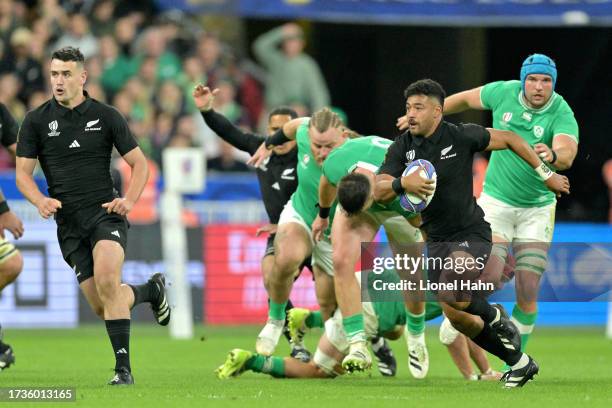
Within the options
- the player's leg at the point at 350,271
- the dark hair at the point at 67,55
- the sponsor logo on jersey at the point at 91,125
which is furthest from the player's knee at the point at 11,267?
the player's leg at the point at 350,271

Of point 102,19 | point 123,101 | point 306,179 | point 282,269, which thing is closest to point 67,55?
point 306,179

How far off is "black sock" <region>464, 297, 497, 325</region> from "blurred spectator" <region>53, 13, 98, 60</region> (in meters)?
12.9

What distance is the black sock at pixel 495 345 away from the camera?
1137 cm

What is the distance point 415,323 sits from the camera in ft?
42.2

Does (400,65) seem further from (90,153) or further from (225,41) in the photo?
(90,153)

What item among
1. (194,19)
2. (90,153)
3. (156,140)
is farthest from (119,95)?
(90,153)

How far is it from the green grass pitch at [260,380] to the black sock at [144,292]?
0.66 m

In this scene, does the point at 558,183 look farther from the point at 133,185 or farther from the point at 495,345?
the point at 133,185

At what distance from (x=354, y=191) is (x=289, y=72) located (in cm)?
1302

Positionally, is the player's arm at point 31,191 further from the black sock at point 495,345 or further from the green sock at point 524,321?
the green sock at point 524,321

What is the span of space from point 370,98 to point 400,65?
84cm

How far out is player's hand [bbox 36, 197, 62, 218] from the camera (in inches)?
454

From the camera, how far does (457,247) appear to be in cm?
1162

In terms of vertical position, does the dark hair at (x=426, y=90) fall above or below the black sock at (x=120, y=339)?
above
